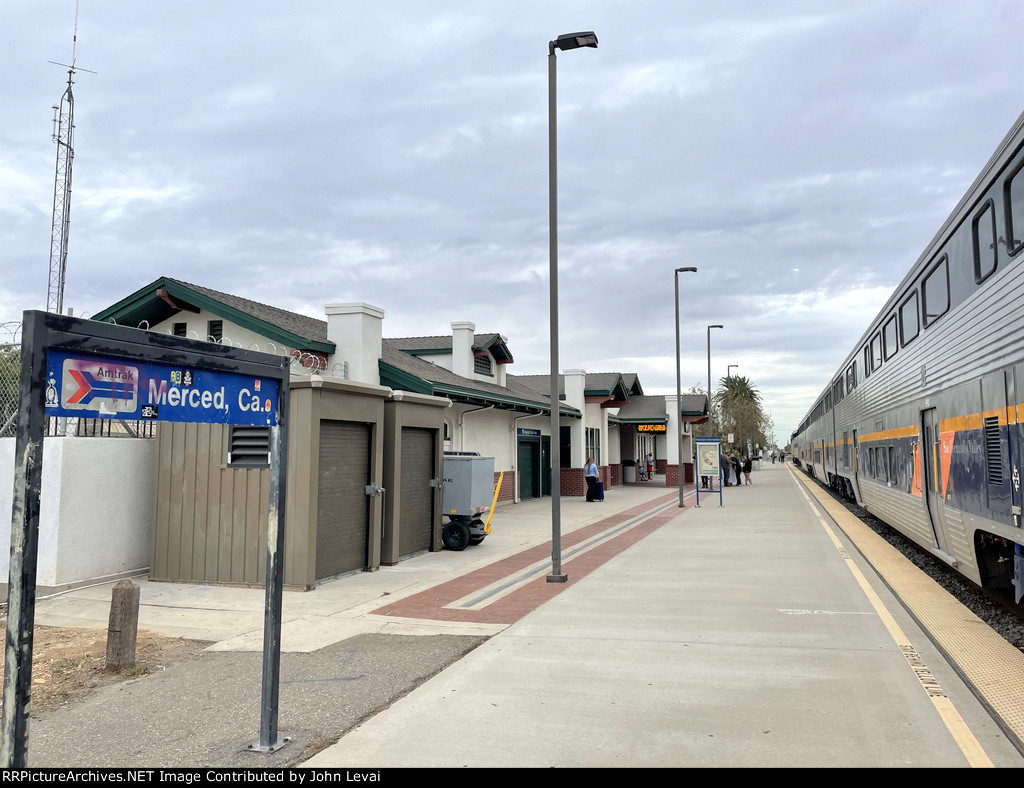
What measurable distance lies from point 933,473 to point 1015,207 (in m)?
3.92

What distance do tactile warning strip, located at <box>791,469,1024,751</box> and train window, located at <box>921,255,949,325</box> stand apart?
131 inches

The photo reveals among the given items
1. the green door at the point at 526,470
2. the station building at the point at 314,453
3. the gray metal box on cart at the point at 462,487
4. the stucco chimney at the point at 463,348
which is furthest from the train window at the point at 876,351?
the green door at the point at 526,470

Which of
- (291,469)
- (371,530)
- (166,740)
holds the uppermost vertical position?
(291,469)

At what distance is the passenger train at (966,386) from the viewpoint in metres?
6.29

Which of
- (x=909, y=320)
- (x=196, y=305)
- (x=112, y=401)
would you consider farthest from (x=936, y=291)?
(x=196, y=305)

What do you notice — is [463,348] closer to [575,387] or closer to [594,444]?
[575,387]

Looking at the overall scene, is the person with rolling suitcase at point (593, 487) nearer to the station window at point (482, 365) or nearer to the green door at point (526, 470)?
the green door at point (526, 470)

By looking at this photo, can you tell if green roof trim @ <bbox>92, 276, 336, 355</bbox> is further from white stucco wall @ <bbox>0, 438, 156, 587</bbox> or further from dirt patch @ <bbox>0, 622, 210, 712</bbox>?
dirt patch @ <bbox>0, 622, 210, 712</bbox>

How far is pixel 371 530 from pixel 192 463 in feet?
8.75

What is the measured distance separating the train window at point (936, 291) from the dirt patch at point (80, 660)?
8.89m

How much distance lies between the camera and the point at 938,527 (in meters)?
9.33
